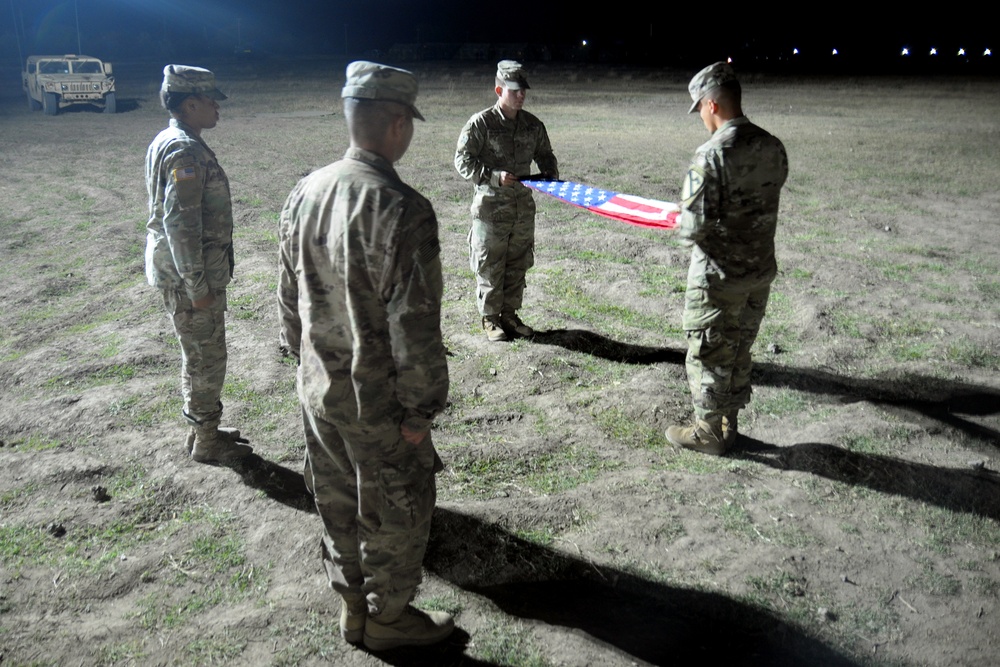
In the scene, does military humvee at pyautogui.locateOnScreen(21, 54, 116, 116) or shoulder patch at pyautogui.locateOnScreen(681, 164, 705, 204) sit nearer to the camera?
shoulder patch at pyautogui.locateOnScreen(681, 164, 705, 204)

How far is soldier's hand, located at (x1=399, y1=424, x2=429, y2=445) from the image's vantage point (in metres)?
2.98

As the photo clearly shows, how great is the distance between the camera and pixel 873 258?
8.80m

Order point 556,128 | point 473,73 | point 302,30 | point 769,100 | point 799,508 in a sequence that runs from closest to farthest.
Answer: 1. point 799,508
2. point 556,128
3. point 769,100
4. point 473,73
5. point 302,30

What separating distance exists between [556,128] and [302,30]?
35.0 meters

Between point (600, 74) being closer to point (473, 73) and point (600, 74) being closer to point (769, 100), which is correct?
point (473, 73)

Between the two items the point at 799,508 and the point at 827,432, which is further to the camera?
the point at 827,432

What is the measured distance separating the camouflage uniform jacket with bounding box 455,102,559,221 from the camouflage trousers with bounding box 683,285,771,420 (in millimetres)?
2138

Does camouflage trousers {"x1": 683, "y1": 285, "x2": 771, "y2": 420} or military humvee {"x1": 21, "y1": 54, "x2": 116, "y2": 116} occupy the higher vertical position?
military humvee {"x1": 21, "y1": 54, "x2": 116, "y2": 116}

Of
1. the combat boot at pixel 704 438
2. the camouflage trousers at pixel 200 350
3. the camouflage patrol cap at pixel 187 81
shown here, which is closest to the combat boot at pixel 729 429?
the combat boot at pixel 704 438

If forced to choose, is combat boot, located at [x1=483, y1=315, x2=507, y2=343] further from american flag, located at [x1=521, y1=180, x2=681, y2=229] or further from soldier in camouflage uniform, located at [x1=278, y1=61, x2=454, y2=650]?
soldier in camouflage uniform, located at [x1=278, y1=61, x2=454, y2=650]

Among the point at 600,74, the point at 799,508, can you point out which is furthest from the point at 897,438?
the point at 600,74

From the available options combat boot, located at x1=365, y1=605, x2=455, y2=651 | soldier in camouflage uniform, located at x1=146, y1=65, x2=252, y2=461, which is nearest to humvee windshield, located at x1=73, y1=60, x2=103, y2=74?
soldier in camouflage uniform, located at x1=146, y1=65, x2=252, y2=461

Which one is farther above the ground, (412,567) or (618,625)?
(412,567)

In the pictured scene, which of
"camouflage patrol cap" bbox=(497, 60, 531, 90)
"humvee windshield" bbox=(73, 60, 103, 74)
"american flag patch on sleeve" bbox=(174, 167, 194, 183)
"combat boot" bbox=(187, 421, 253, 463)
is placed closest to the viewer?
"american flag patch on sleeve" bbox=(174, 167, 194, 183)
